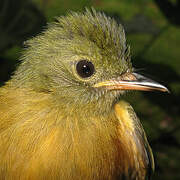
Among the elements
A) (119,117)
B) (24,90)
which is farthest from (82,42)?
(119,117)

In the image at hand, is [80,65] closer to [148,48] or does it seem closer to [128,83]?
[128,83]

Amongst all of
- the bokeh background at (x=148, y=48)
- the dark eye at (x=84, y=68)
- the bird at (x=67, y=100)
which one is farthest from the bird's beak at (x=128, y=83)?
the bokeh background at (x=148, y=48)

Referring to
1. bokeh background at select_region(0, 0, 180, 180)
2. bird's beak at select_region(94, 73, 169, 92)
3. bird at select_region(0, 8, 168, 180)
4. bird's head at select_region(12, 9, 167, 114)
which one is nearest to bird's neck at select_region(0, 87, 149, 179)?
bird at select_region(0, 8, 168, 180)

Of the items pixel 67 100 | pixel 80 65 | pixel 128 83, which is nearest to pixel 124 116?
pixel 128 83

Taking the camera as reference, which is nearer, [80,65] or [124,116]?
[80,65]

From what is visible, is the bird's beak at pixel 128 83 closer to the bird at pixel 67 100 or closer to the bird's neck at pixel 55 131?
the bird at pixel 67 100

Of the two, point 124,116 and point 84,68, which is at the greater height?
point 84,68

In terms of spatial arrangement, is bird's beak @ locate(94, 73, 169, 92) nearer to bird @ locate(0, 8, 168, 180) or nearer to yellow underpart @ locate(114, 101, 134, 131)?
bird @ locate(0, 8, 168, 180)

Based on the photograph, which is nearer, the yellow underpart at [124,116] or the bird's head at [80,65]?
the bird's head at [80,65]
